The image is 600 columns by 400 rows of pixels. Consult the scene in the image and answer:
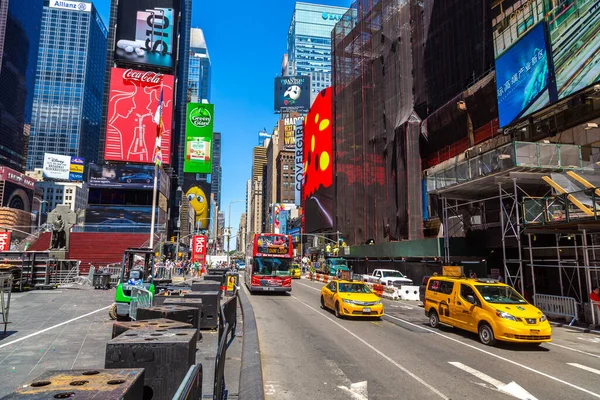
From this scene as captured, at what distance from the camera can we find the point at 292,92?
167125 mm

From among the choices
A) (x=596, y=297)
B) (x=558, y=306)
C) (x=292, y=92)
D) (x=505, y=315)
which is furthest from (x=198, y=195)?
(x=505, y=315)

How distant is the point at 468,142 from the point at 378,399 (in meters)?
32.9

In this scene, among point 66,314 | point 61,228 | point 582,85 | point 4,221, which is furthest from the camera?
point 4,221

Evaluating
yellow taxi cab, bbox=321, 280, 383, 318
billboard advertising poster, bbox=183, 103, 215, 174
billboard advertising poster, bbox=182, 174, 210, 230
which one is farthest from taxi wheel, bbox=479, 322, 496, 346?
billboard advertising poster, bbox=182, 174, 210, 230

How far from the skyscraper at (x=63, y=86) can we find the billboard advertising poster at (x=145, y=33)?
133203 millimetres

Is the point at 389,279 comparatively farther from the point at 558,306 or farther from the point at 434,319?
the point at 434,319

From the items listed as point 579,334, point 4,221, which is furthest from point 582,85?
point 4,221

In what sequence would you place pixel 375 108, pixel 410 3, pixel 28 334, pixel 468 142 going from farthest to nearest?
pixel 375 108 < pixel 410 3 < pixel 468 142 < pixel 28 334

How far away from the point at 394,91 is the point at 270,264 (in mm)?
31979

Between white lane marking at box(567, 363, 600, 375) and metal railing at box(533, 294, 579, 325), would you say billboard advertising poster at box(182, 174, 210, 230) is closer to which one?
metal railing at box(533, 294, 579, 325)

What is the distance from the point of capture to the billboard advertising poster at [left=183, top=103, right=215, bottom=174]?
8569 centimetres

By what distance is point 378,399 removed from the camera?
6730 millimetres

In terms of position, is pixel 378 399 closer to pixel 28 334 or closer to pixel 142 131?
pixel 28 334

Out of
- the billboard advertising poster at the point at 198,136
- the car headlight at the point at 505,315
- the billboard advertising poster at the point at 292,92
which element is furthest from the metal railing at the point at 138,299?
the billboard advertising poster at the point at 292,92
